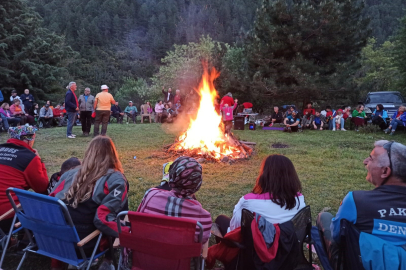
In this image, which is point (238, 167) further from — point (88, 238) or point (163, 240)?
point (163, 240)

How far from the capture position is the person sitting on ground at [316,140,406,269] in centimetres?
209

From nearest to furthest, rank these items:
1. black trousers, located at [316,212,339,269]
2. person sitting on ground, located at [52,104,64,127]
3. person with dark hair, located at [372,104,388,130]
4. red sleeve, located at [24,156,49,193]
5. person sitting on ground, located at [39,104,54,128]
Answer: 1. black trousers, located at [316,212,339,269]
2. red sleeve, located at [24,156,49,193]
3. person with dark hair, located at [372,104,388,130]
4. person sitting on ground, located at [39,104,54,128]
5. person sitting on ground, located at [52,104,64,127]

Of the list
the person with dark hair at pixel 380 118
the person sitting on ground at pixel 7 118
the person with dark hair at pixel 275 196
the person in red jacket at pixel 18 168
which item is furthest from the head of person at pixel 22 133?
the person with dark hair at pixel 380 118

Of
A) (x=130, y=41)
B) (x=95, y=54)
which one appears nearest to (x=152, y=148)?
(x=95, y=54)

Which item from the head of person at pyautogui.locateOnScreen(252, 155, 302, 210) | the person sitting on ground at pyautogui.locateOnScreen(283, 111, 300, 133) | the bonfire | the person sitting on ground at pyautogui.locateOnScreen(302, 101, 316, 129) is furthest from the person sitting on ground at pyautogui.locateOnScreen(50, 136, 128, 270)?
the person sitting on ground at pyautogui.locateOnScreen(302, 101, 316, 129)

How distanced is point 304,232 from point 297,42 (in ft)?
58.6

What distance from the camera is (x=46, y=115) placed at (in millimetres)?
16109

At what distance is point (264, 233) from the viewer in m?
2.35

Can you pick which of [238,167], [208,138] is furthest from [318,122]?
[238,167]

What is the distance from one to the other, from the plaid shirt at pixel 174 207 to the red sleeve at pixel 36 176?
1.54 metres

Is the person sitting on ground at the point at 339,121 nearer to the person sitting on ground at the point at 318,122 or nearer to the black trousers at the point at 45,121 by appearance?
the person sitting on ground at the point at 318,122

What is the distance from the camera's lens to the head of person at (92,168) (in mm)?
2789

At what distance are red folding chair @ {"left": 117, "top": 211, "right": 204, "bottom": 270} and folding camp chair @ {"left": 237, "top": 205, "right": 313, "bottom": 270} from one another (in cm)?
37

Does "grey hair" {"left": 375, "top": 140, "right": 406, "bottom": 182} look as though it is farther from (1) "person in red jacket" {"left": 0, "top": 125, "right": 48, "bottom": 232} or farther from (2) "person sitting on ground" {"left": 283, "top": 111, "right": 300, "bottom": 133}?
(2) "person sitting on ground" {"left": 283, "top": 111, "right": 300, "bottom": 133}
